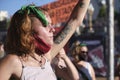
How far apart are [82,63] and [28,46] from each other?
4009mm

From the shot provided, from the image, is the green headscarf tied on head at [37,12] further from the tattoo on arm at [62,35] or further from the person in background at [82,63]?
the person in background at [82,63]

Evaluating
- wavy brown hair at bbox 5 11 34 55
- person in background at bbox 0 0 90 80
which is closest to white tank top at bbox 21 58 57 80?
person in background at bbox 0 0 90 80

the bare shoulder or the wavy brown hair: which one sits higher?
the wavy brown hair

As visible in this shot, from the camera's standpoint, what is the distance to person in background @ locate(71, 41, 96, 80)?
22.0ft

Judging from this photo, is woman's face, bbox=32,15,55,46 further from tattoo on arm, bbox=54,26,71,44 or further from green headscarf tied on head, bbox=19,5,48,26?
tattoo on arm, bbox=54,26,71,44

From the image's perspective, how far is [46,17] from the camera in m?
3.18

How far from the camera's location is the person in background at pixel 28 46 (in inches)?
116

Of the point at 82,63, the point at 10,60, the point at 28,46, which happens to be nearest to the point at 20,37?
the point at 28,46

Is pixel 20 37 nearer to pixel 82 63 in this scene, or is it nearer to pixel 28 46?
pixel 28 46

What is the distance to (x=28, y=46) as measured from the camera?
3031 millimetres

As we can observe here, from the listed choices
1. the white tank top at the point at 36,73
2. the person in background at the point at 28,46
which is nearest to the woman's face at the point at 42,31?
the person in background at the point at 28,46

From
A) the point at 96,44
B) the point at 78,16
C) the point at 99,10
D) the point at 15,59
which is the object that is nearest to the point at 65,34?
the point at 78,16

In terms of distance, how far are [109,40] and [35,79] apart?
8040mm

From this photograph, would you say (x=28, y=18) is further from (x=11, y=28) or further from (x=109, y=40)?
(x=109, y=40)
